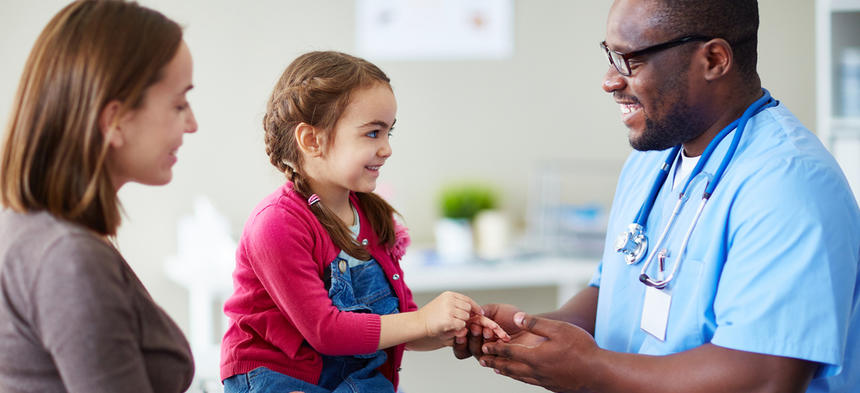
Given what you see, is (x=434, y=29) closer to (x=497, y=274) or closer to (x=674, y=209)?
(x=497, y=274)

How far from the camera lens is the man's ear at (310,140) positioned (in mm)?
1462

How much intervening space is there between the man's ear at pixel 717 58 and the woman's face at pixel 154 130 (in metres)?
0.87

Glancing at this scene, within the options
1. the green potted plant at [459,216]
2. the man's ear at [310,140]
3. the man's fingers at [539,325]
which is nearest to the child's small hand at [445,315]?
the man's fingers at [539,325]

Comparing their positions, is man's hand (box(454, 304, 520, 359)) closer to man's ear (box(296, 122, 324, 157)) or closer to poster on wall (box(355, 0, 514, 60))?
man's ear (box(296, 122, 324, 157))

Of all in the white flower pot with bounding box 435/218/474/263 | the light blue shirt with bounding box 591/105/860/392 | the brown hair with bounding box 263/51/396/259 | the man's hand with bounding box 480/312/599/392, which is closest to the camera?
the light blue shirt with bounding box 591/105/860/392

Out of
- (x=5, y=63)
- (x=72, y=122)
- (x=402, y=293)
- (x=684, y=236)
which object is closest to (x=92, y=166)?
(x=72, y=122)

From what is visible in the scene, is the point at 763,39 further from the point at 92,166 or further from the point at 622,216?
the point at 92,166

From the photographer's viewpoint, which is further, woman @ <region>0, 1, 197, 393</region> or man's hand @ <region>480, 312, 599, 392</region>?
man's hand @ <region>480, 312, 599, 392</region>

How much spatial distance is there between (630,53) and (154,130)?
32.9 inches

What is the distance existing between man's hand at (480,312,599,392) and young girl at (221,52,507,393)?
0.08 metres

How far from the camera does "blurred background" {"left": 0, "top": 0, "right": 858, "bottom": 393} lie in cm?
306

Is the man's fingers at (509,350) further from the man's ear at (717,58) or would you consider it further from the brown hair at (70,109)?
the brown hair at (70,109)

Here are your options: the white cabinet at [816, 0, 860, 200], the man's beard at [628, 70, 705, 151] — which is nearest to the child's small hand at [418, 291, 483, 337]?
the man's beard at [628, 70, 705, 151]

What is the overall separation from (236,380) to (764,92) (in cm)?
110
